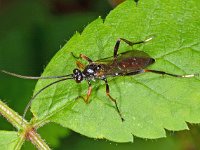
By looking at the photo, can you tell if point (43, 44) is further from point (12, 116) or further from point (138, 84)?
point (138, 84)

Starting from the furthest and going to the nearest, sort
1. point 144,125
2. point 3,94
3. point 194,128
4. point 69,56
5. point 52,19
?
1. point 52,19
2. point 3,94
3. point 194,128
4. point 69,56
5. point 144,125

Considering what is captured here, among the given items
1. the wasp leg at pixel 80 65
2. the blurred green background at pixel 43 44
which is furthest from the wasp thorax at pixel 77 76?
the blurred green background at pixel 43 44

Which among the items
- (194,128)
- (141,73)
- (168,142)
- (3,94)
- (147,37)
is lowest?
(168,142)

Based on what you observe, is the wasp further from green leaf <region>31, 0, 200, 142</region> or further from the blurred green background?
the blurred green background

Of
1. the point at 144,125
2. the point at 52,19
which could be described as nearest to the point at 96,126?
the point at 144,125

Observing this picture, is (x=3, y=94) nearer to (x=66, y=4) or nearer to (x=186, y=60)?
(x=66, y=4)
